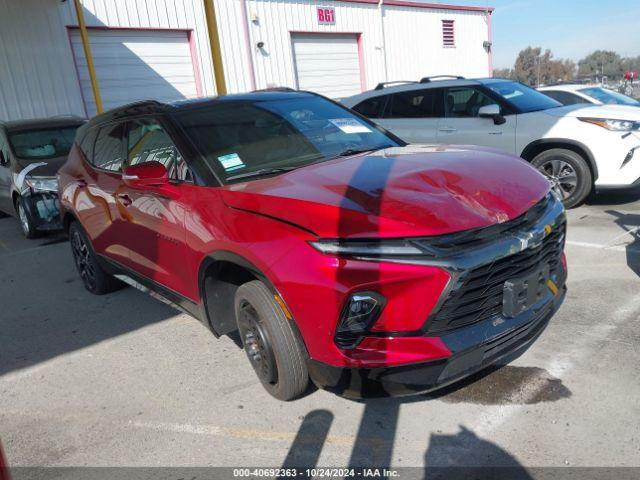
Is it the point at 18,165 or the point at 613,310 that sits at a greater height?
the point at 18,165

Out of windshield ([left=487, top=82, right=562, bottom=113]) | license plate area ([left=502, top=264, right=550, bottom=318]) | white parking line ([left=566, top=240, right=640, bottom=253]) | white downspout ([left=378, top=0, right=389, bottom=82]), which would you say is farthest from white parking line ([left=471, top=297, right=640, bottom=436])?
white downspout ([left=378, top=0, right=389, bottom=82])

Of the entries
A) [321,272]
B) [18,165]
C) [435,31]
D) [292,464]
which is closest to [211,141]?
[321,272]

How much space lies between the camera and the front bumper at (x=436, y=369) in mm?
2379

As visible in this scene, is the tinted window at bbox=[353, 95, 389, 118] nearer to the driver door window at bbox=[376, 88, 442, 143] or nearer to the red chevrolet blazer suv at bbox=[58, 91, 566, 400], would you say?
the driver door window at bbox=[376, 88, 442, 143]

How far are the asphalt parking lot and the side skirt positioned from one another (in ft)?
1.26

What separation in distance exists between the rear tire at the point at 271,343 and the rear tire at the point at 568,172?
4773 millimetres

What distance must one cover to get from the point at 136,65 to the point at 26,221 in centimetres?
685

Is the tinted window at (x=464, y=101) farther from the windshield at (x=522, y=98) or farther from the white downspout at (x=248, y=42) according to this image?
the white downspout at (x=248, y=42)

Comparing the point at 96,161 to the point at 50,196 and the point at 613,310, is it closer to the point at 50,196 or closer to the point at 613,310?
the point at 50,196

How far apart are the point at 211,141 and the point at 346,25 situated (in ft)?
47.9

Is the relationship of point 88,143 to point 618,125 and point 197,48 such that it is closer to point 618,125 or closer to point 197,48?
point 618,125

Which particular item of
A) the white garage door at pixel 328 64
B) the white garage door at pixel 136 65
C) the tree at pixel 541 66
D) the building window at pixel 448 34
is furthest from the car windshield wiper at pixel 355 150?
the tree at pixel 541 66

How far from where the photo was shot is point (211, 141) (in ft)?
11.2

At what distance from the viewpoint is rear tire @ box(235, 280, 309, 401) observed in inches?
106
